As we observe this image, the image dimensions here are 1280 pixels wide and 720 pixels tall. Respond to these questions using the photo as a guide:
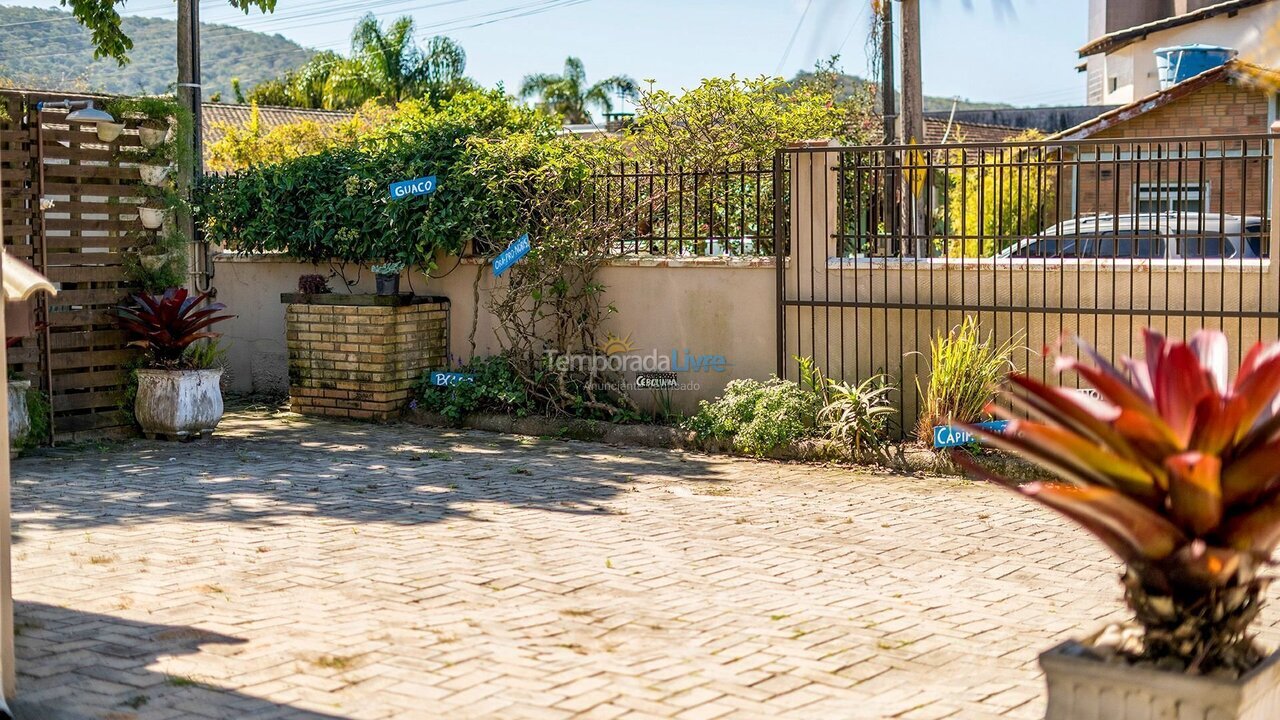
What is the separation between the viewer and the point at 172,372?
11250 millimetres

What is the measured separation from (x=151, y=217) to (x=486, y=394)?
3322 mm

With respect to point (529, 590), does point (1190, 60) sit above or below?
above

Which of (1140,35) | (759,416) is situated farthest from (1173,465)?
(1140,35)

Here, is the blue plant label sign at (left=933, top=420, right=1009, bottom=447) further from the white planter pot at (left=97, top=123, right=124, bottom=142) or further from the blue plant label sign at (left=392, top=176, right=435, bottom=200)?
the white planter pot at (left=97, top=123, right=124, bottom=142)

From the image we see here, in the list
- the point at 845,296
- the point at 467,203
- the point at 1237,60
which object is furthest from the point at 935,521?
the point at 467,203

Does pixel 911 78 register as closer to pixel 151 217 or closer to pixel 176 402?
pixel 151 217

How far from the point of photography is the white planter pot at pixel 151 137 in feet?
38.5

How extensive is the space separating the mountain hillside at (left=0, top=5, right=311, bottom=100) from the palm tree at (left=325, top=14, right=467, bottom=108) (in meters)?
6.73

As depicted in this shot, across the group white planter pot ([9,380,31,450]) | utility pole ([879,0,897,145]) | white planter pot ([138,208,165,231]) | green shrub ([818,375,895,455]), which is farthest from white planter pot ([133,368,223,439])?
utility pole ([879,0,897,145])

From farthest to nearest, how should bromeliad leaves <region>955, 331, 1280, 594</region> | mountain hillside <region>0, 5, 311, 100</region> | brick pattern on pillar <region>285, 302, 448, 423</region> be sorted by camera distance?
mountain hillside <region>0, 5, 311, 100</region>
brick pattern on pillar <region>285, 302, 448, 423</region>
bromeliad leaves <region>955, 331, 1280, 594</region>

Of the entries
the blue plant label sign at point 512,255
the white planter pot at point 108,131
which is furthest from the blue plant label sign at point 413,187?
the white planter pot at point 108,131

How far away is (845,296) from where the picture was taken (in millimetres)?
11086

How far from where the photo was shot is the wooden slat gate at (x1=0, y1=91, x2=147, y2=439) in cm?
1080

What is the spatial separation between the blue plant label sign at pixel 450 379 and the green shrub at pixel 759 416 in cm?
232
